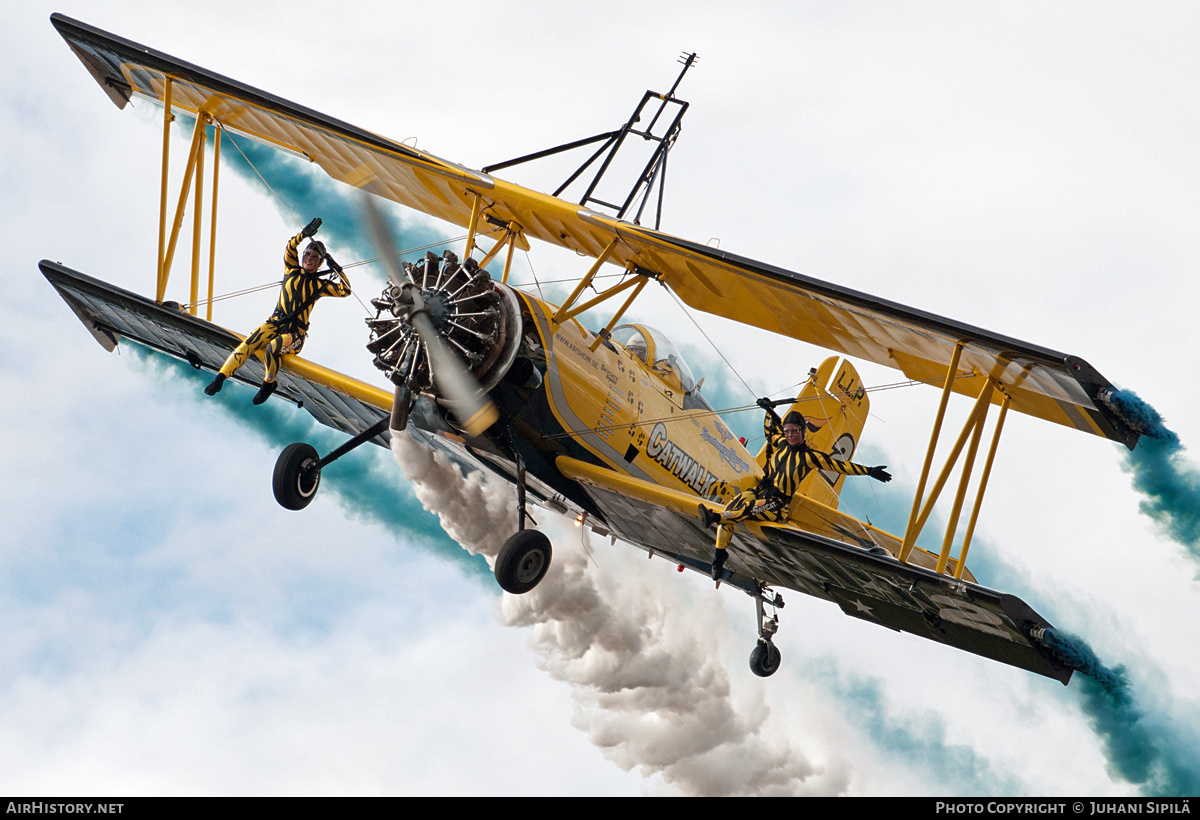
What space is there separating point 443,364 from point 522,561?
1984 millimetres

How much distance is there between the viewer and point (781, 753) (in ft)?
58.4

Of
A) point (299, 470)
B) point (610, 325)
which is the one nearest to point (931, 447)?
point (610, 325)

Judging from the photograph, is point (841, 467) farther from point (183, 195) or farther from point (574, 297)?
point (183, 195)

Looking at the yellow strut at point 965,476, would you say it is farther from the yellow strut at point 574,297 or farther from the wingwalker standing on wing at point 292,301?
the wingwalker standing on wing at point 292,301

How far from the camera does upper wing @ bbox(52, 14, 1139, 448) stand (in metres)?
11.2

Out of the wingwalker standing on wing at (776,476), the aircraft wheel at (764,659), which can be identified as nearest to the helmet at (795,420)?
the wingwalker standing on wing at (776,476)

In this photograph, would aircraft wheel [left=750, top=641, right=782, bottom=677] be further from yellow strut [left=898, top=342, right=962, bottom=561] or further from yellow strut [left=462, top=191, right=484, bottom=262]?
yellow strut [left=462, top=191, right=484, bottom=262]

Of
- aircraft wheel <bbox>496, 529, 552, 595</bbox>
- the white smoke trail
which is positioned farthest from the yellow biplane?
the white smoke trail

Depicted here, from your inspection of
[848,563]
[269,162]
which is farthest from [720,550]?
[269,162]

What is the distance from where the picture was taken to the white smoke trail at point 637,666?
15359 mm

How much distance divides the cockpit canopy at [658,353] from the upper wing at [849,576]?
1.66 meters

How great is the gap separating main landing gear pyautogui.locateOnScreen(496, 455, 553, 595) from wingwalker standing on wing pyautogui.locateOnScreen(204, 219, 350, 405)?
3.06 meters
